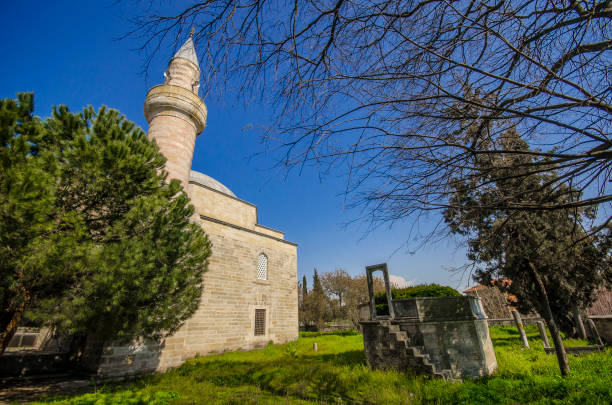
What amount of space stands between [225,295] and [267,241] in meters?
4.77

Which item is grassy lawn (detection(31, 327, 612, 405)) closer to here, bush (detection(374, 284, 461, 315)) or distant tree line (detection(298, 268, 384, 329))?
bush (detection(374, 284, 461, 315))

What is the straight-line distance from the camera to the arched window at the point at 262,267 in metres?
16.4

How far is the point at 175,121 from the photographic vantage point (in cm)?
1170

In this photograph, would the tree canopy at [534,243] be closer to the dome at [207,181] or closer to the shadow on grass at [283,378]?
the shadow on grass at [283,378]

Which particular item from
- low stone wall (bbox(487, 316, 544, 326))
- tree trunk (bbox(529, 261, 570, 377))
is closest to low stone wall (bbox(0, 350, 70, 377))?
tree trunk (bbox(529, 261, 570, 377))

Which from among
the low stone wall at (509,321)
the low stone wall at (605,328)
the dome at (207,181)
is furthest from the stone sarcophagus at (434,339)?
the dome at (207,181)

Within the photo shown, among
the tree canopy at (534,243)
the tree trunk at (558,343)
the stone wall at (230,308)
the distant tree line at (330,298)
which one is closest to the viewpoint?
the tree canopy at (534,243)

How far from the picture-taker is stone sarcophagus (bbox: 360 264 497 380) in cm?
693

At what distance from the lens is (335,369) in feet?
24.6

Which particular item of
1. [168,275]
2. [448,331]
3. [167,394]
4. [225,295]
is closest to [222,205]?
[225,295]

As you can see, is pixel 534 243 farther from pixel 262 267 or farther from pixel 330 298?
pixel 330 298

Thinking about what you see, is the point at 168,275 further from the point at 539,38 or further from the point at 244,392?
the point at 539,38

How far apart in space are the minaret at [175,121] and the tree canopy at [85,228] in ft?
12.3

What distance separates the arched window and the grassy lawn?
7.69m
